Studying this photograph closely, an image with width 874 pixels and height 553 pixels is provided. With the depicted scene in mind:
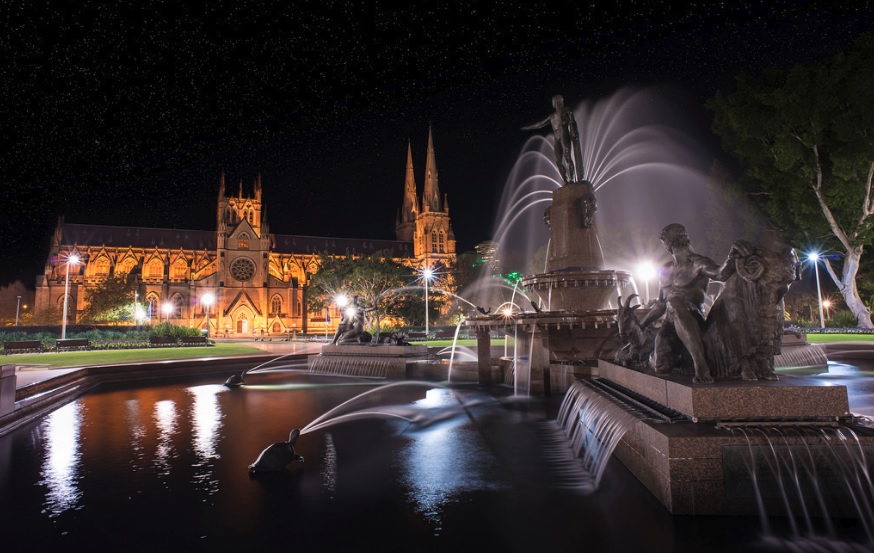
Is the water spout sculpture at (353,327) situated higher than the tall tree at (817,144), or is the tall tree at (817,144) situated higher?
the tall tree at (817,144)

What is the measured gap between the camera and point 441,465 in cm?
626

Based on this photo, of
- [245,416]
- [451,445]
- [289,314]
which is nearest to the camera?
[451,445]

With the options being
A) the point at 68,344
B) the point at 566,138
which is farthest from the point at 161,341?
the point at 566,138

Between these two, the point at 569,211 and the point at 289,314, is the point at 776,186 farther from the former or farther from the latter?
the point at 289,314

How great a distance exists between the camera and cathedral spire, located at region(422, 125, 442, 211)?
107 meters

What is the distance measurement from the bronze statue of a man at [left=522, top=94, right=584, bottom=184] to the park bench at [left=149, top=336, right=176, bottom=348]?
32.0 meters

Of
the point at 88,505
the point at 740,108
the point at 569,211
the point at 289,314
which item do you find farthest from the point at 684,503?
the point at 289,314

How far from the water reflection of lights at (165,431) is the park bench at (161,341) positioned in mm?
26149

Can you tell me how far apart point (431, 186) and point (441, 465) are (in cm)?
10432

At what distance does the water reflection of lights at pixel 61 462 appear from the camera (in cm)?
513

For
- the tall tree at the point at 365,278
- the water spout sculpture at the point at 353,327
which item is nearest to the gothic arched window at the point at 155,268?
the tall tree at the point at 365,278

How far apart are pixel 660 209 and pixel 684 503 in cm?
5324

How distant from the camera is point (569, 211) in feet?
46.1

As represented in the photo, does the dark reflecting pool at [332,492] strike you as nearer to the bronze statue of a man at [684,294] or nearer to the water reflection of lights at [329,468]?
the water reflection of lights at [329,468]
